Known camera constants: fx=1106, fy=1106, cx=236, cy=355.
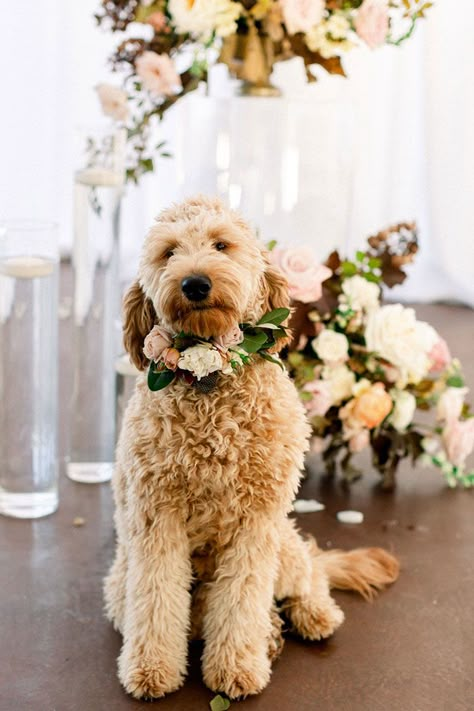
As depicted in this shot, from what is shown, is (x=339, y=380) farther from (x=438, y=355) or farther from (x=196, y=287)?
(x=196, y=287)

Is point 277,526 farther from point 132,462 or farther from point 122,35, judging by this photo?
point 122,35

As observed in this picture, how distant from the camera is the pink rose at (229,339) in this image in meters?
1.61

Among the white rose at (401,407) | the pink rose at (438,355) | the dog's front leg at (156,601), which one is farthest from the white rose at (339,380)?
the dog's front leg at (156,601)

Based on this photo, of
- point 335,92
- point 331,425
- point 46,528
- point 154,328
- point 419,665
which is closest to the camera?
point 154,328

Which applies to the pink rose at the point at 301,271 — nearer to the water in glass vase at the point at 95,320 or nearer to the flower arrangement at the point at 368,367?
the flower arrangement at the point at 368,367

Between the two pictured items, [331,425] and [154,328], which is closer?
[154,328]

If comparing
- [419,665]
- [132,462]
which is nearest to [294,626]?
[419,665]

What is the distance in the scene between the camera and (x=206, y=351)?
5.23 ft

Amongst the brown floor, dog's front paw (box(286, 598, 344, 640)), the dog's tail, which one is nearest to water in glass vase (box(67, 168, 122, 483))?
the brown floor

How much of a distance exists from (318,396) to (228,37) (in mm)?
864

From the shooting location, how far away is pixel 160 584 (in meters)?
1.69

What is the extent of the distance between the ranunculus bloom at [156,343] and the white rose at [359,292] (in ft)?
2.96

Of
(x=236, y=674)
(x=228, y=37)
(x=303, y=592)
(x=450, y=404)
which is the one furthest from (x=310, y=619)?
(x=228, y=37)

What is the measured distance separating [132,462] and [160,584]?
7.5 inches
